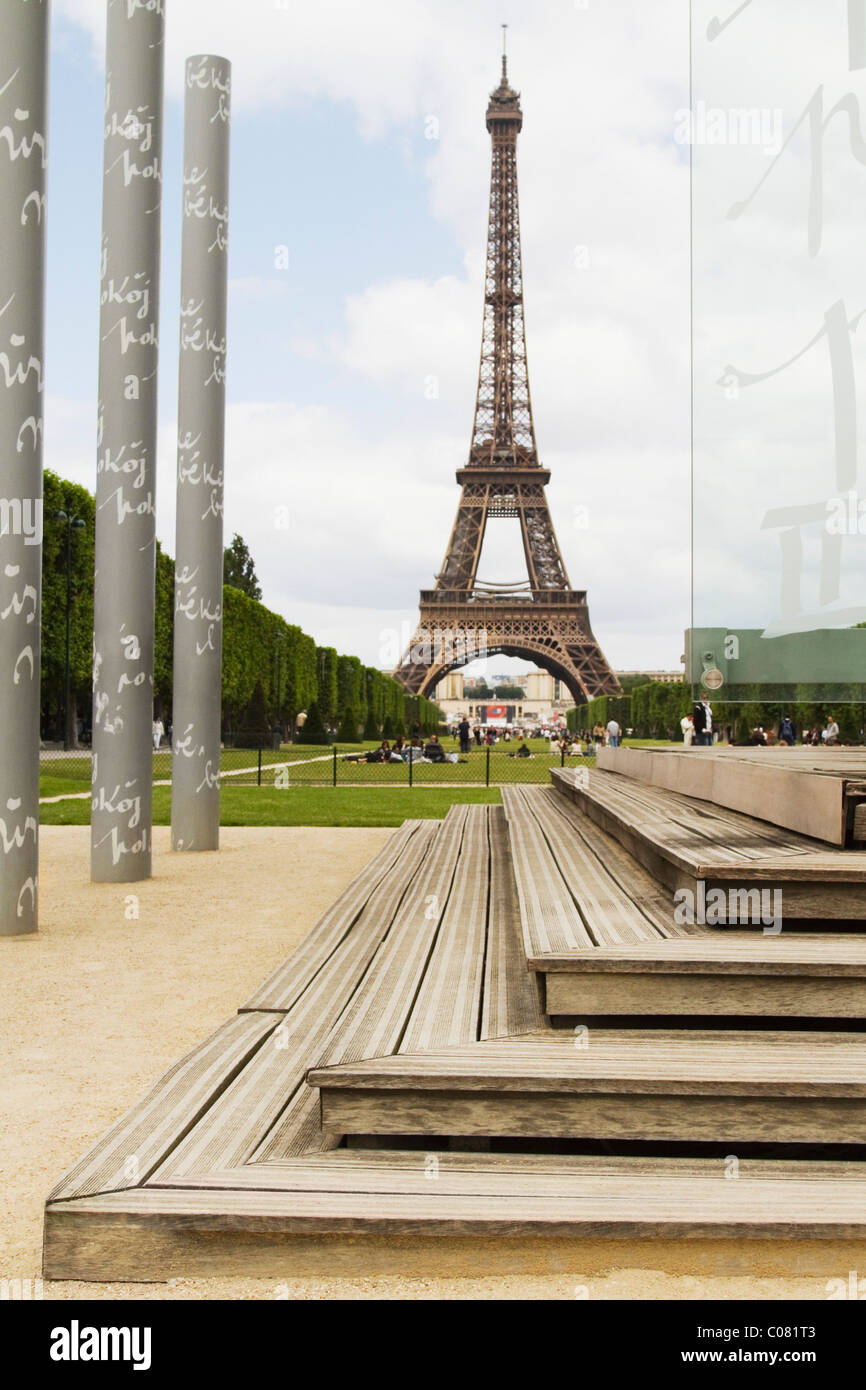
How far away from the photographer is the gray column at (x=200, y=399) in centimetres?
1005

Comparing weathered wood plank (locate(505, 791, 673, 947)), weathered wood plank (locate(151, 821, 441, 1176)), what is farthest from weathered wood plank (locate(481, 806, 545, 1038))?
weathered wood plank (locate(151, 821, 441, 1176))

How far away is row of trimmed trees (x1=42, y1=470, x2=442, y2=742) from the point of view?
1400 inches

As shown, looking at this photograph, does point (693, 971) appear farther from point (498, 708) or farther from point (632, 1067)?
point (498, 708)

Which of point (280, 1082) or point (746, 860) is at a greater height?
point (746, 860)

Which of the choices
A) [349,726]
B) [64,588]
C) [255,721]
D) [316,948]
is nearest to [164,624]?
[64,588]

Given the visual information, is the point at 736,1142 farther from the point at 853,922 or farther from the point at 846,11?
the point at 846,11

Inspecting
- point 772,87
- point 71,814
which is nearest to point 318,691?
point 71,814

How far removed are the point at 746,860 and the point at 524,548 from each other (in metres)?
68.7

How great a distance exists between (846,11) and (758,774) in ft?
16.2

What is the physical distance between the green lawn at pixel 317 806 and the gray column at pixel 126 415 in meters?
5.36

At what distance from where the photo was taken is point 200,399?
10.0 metres

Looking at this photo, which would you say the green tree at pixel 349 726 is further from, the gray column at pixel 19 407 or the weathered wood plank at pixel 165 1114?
the weathered wood plank at pixel 165 1114

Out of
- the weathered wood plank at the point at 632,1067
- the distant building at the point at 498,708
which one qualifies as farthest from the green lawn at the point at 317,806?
the distant building at the point at 498,708

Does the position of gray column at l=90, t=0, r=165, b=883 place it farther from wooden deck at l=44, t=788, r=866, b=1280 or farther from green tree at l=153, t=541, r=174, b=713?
green tree at l=153, t=541, r=174, b=713
